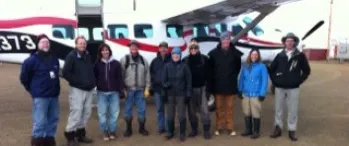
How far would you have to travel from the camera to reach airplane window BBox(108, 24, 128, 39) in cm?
938

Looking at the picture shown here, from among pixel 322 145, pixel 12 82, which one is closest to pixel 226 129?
pixel 322 145

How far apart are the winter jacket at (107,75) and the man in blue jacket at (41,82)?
79 centimetres

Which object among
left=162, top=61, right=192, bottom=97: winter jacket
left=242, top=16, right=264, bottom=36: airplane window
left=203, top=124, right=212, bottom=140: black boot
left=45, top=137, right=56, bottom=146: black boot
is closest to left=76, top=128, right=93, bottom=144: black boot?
left=45, top=137, right=56, bottom=146: black boot

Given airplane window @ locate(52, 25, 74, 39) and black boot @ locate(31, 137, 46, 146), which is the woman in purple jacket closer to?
A: black boot @ locate(31, 137, 46, 146)

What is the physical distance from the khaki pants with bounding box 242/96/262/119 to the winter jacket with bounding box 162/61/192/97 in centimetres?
117

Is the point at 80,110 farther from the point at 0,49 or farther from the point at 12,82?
the point at 12,82

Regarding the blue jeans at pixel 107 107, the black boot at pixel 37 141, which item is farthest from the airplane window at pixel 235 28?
the black boot at pixel 37 141

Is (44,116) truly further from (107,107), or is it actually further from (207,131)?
(207,131)

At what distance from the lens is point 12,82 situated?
1569 cm

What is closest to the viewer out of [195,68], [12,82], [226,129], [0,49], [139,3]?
[195,68]

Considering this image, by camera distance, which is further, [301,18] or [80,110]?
[301,18]

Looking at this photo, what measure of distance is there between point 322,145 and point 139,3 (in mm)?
5675

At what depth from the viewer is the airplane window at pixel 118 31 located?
9383 mm

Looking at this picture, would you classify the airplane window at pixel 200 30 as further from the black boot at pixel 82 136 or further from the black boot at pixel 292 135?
the black boot at pixel 82 136
